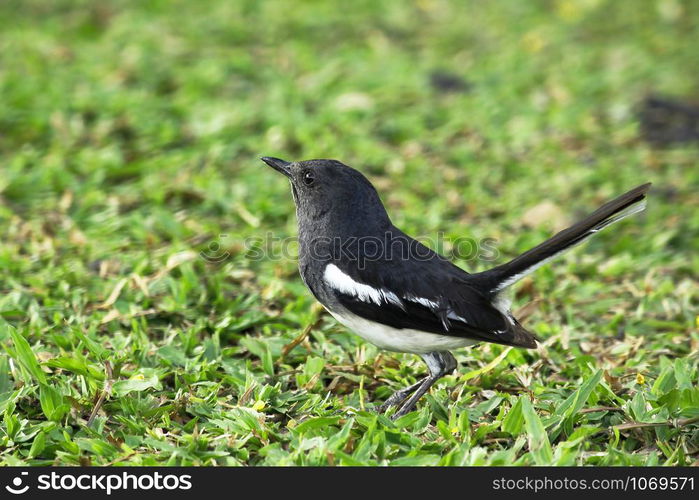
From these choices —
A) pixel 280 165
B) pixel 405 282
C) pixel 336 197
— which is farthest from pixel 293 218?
pixel 405 282

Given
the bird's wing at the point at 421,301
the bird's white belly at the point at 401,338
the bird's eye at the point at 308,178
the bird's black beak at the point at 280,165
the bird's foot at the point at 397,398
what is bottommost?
the bird's foot at the point at 397,398

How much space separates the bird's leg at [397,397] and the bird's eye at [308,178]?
4.03 feet

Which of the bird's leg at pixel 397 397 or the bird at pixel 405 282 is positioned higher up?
the bird at pixel 405 282

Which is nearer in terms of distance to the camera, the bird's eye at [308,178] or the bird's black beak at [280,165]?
the bird's eye at [308,178]

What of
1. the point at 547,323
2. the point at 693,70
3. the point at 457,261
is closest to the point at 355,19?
the point at 693,70

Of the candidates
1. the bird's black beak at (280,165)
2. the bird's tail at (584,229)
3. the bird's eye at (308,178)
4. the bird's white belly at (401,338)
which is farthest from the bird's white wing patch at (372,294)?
the bird's black beak at (280,165)

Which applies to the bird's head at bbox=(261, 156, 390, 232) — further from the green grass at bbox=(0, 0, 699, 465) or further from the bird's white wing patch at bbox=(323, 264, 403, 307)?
the green grass at bbox=(0, 0, 699, 465)

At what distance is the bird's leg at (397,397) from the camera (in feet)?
14.0

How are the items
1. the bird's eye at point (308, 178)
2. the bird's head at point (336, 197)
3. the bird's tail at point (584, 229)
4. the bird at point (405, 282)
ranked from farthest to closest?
the bird's eye at point (308, 178) → the bird's head at point (336, 197) → the bird at point (405, 282) → the bird's tail at point (584, 229)

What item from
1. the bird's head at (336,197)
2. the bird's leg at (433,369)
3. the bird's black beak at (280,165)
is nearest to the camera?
the bird's leg at (433,369)

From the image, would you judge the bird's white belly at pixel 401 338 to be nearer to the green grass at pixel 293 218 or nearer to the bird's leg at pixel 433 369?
the bird's leg at pixel 433 369

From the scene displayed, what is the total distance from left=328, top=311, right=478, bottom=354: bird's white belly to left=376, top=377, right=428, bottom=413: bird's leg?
0.21 m

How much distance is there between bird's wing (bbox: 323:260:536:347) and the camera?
4086 millimetres
